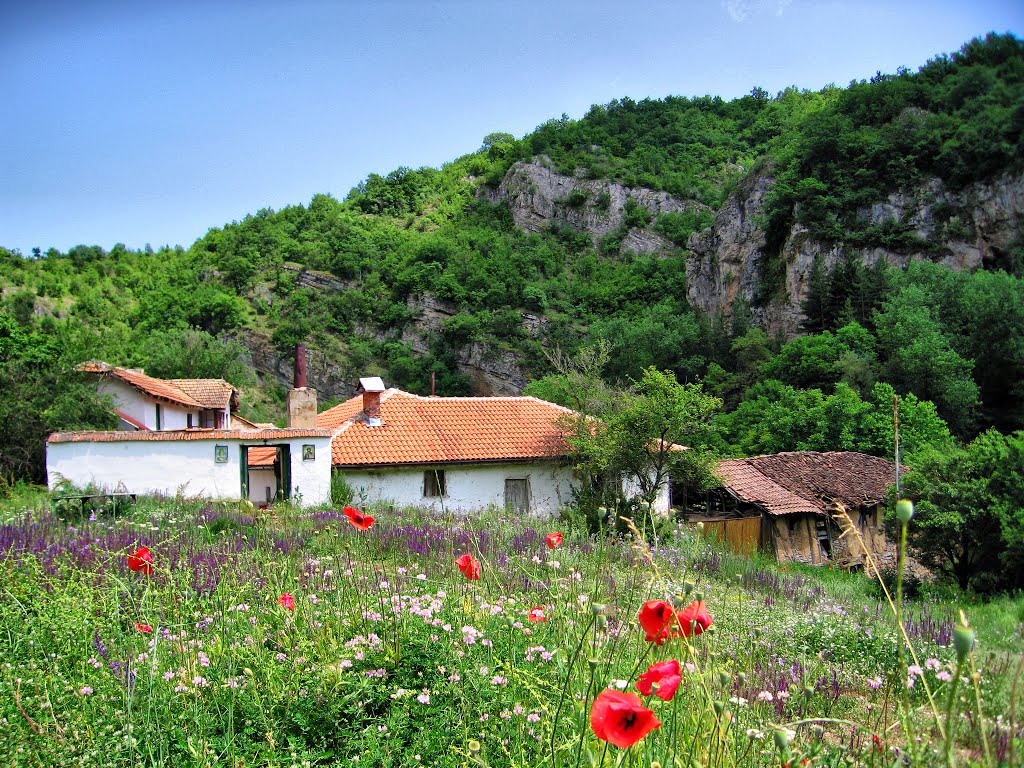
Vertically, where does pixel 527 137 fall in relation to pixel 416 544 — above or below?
above

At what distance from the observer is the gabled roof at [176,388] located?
26858 millimetres

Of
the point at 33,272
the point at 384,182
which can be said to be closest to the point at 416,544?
the point at 33,272

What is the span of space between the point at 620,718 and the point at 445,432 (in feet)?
73.2

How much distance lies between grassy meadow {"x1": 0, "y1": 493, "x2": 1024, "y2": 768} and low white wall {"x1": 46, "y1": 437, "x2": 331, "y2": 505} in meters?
12.4

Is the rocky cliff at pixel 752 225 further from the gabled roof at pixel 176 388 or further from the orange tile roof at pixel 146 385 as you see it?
the orange tile roof at pixel 146 385

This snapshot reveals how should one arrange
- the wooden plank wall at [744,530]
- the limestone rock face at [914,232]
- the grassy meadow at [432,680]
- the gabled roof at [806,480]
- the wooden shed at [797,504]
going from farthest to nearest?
the limestone rock face at [914,232]
the gabled roof at [806,480]
the wooden shed at [797,504]
the wooden plank wall at [744,530]
the grassy meadow at [432,680]

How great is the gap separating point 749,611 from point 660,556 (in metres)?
1.09

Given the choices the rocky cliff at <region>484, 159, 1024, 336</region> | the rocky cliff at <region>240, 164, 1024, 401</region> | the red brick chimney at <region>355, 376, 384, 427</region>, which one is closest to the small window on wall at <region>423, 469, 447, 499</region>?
the red brick chimney at <region>355, 376, 384, 427</region>

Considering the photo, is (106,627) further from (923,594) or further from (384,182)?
(384,182)

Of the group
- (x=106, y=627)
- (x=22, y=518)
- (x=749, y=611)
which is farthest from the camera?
(x=22, y=518)

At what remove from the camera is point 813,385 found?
4434 cm

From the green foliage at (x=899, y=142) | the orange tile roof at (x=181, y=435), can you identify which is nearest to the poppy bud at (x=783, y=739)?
the orange tile roof at (x=181, y=435)

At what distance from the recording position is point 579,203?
336 ft

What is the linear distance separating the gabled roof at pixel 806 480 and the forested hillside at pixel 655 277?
2.62m
